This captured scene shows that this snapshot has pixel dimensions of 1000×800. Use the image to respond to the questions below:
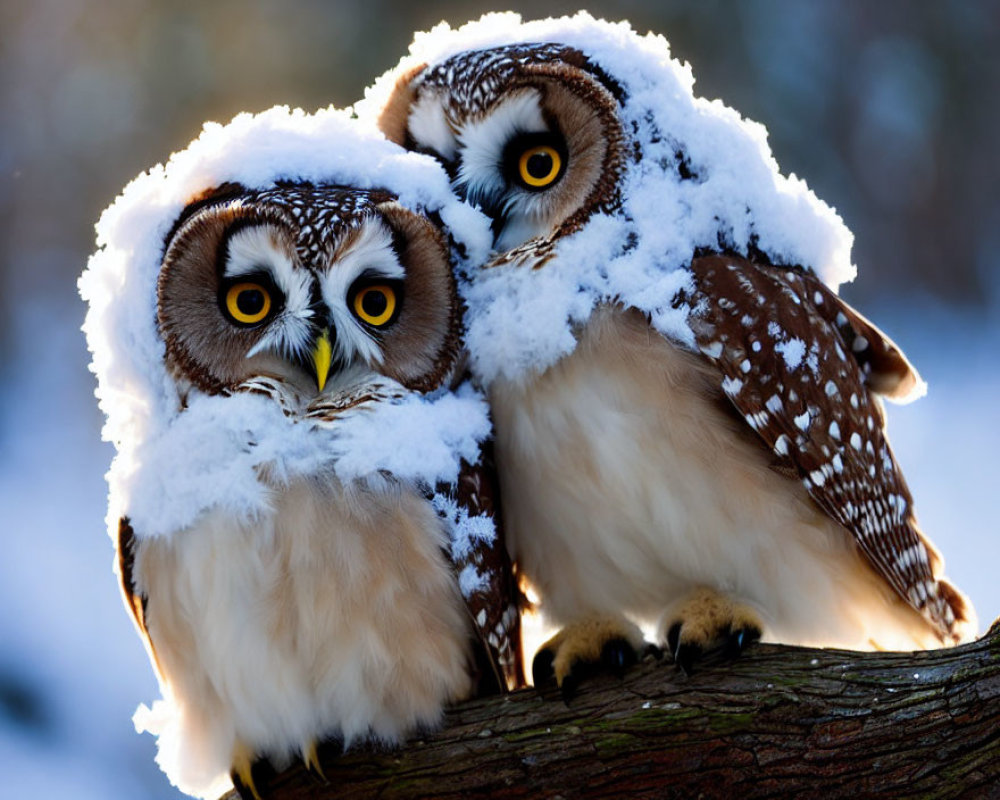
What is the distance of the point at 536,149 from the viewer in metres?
3.18

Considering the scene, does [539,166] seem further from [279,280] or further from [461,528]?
[461,528]

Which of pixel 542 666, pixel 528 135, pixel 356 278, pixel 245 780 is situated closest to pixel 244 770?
pixel 245 780

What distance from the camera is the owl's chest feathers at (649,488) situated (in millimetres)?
2861

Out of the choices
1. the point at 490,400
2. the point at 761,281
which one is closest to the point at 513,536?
the point at 490,400

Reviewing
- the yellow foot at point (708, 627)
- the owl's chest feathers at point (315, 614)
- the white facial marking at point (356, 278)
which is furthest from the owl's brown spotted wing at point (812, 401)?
the owl's chest feathers at point (315, 614)

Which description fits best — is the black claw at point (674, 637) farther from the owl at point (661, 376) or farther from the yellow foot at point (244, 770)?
the yellow foot at point (244, 770)

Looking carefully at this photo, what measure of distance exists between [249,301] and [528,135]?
779 millimetres

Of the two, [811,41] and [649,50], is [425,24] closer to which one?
[811,41]

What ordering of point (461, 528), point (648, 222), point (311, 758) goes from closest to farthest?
point (311, 758)
point (461, 528)
point (648, 222)

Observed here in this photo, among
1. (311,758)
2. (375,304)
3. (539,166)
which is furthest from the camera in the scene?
(539,166)

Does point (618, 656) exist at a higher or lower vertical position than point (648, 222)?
lower

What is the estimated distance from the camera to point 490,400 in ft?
9.85

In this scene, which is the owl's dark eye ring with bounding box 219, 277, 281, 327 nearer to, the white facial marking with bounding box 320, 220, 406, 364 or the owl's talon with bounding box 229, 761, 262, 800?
the white facial marking with bounding box 320, 220, 406, 364

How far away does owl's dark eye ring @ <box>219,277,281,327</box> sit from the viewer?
2838 mm
